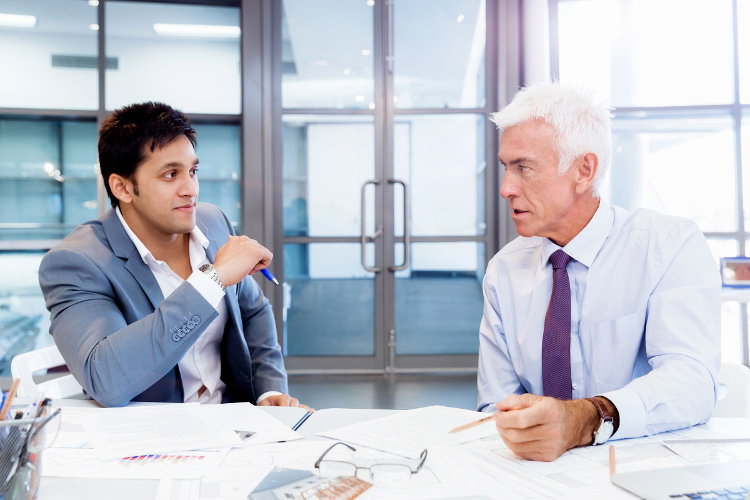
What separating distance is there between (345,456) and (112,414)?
56cm

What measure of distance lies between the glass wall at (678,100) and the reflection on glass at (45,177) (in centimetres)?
357

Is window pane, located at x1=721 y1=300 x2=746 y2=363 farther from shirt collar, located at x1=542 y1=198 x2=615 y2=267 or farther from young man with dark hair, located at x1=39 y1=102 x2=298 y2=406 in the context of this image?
young man with dark hair, located at x1=39 y1=102 x2=298 y2=406

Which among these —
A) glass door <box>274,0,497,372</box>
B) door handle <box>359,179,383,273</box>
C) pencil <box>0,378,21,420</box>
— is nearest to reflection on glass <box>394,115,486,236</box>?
glass door <box>274,0,497,372</box>

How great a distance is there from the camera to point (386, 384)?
4.16 meters

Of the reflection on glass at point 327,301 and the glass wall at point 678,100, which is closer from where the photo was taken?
the glass wall at point 678,100

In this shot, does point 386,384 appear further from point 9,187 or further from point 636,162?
point 9,187

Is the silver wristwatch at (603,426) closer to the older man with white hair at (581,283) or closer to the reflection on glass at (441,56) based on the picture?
the older man with white hair at (581,283)

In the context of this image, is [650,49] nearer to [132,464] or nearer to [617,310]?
[617,310]

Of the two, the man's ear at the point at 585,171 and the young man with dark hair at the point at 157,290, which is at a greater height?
the man's ear at the point at 585,171

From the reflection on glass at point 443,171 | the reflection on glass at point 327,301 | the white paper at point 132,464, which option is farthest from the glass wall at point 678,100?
the white paper at point 132,464

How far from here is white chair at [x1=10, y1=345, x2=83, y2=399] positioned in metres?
1.51

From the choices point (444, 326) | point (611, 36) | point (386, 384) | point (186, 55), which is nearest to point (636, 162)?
point (611, 36)

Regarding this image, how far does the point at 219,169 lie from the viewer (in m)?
4.49

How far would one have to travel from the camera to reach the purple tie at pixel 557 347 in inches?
53.5
